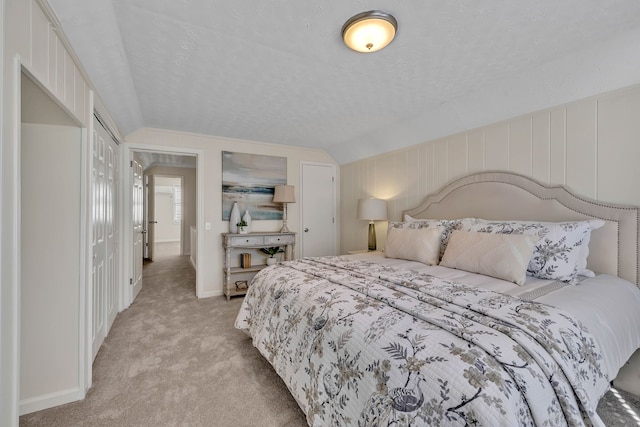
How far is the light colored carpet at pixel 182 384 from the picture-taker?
61.2 inches

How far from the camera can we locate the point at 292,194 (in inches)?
160

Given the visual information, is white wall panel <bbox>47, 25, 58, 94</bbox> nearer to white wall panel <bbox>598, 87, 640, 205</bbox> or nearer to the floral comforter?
the floral comforter

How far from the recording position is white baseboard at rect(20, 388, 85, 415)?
5.25 ft

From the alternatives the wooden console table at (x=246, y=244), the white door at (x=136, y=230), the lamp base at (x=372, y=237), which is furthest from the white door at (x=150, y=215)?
the lamp base at (x=372, y=237)

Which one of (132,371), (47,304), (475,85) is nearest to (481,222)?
(475,85)

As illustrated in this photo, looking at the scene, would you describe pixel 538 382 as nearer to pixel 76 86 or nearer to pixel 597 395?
pixel 597 395

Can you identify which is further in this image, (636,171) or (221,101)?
(221,101)

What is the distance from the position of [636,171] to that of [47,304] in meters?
3.89

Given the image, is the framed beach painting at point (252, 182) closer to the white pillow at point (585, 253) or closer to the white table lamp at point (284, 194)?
the white table lamp at point (284, 194)

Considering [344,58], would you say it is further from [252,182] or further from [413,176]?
[252,182]

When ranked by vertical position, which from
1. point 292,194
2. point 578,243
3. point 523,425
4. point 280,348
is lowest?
point 280,348

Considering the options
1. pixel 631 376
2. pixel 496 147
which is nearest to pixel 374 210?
pixel 496 147

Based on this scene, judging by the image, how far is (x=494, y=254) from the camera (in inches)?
74.5

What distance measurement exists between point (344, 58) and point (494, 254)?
1.76 metres
